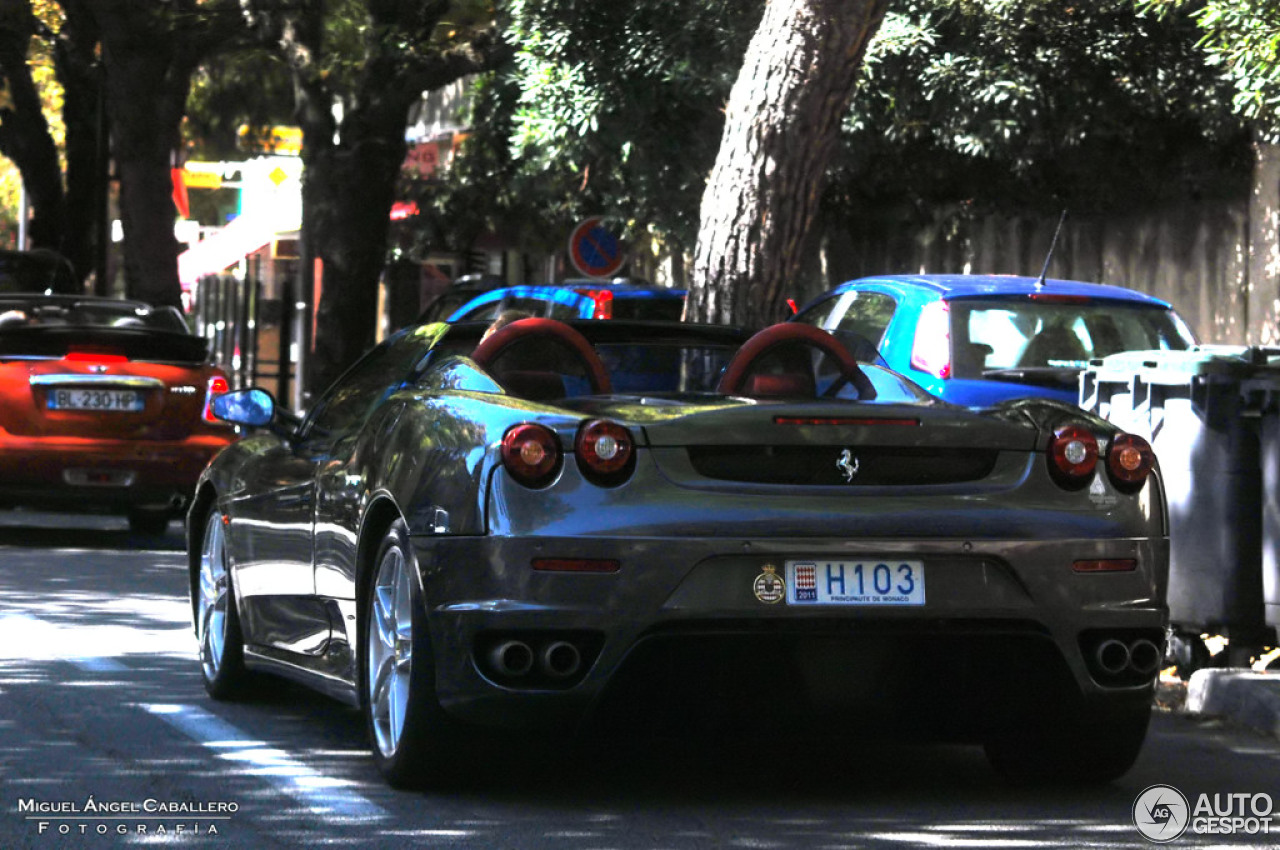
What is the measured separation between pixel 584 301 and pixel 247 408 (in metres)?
11.1

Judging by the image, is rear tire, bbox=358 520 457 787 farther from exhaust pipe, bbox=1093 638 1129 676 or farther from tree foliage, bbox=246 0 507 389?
tree foliage, bbox=246 0 507 389

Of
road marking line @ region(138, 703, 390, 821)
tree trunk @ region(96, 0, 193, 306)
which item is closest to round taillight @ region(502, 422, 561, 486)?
road marking line @ region(138, 703, 390, 821)

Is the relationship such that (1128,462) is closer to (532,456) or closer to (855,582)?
(855,582)

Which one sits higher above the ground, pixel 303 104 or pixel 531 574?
pixel 303 104

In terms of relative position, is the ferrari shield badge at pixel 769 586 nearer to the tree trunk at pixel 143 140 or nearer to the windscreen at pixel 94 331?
the windscreen at pixel 94 331

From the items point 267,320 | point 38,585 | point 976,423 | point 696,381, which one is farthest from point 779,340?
point 267,320

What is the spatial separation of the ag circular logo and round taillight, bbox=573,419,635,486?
1590mm

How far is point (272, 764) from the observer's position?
22.1 ft

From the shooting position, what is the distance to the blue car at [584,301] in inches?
742

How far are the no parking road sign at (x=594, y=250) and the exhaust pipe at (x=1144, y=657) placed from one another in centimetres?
1958

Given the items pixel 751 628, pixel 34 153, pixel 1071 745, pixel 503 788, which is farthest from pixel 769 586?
pixel 34 153

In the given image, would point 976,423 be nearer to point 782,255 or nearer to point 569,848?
point 569,848

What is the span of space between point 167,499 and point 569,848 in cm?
949

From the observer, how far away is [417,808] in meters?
5.98
